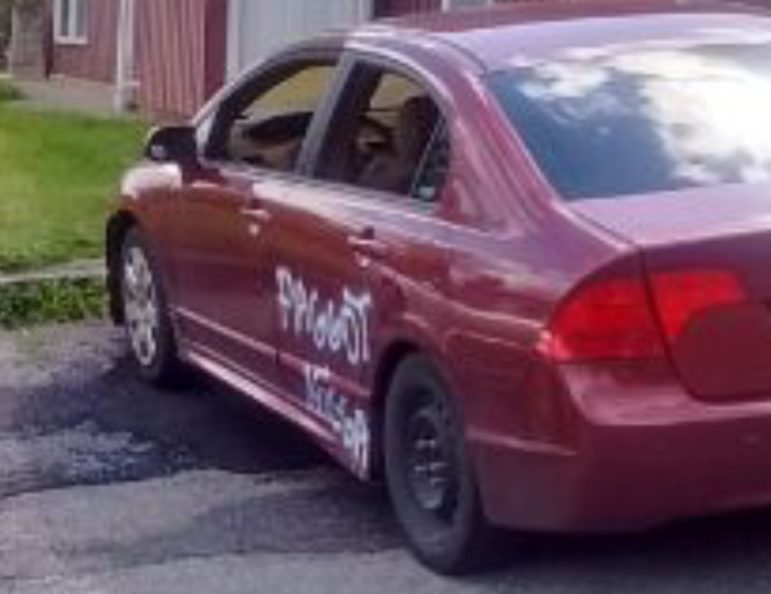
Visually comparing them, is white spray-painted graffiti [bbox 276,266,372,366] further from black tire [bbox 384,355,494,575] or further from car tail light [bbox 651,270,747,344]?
car tail light [bbox 651,270,747,344]

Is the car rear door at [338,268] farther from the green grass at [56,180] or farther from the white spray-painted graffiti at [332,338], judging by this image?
the green grass at [56,180]

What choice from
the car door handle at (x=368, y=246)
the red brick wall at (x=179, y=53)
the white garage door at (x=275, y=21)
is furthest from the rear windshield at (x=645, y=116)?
the red brick wall at (x=179, y=53)

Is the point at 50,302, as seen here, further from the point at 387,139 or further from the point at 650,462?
the point at 650,462

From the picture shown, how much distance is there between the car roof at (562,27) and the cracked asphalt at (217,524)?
145 cm

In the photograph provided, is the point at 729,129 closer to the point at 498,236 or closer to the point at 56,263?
the point at 498,236

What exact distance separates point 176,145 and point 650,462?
3.22 metres

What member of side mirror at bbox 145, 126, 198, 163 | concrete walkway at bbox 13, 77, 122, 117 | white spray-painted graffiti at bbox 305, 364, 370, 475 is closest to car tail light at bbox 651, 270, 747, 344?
white spray-painted graffiti at bbox 305, 364, 370, 475

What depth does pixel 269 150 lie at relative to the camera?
8.04 meters

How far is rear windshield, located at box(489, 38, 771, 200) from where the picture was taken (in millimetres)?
6273

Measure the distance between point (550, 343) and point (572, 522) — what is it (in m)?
0.47

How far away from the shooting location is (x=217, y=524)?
718cm

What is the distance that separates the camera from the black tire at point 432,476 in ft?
20.6

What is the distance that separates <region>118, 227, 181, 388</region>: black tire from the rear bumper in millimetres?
3298

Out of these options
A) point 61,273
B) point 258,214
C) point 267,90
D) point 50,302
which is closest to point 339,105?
point 258,214
